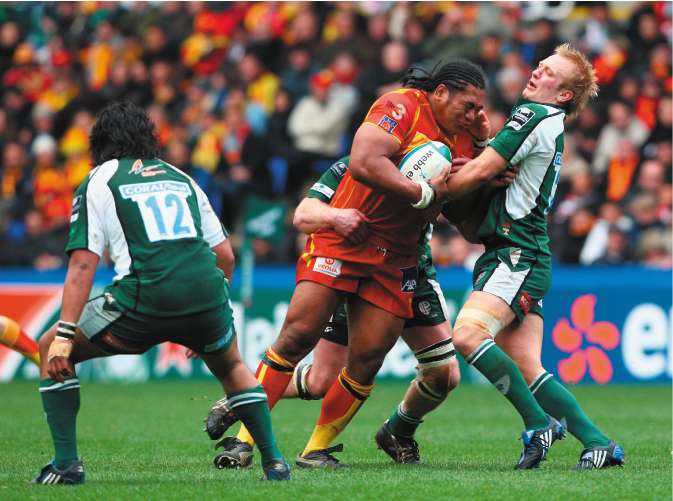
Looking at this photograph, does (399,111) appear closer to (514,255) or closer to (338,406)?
(514,255)

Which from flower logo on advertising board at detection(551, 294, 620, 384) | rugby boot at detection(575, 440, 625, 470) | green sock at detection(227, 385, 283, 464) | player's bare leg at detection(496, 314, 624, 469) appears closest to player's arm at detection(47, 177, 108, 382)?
green sock at detection(227, 385, 283, 464)

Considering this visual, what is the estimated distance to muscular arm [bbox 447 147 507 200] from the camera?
7.32m

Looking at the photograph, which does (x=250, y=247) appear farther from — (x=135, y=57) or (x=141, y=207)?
(x=141, y=207)

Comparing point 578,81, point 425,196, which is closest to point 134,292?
point 425,196

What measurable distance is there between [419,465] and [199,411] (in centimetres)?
460

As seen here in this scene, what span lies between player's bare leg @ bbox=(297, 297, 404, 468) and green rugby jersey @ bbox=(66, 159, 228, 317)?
4.10ft

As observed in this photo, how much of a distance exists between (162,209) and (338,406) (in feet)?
6.37

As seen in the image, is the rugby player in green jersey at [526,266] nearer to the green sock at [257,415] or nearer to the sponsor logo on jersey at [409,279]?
the sponsor logo on jersey at [409,279]

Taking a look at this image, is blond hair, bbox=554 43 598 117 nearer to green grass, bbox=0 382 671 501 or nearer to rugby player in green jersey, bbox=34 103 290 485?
green grass, bbox=0 382 671 501

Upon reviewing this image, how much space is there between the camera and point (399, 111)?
292 inches

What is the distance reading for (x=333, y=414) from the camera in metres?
7.85

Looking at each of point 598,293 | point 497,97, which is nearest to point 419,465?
point 598,293

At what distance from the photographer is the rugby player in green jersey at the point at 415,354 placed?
303 inches

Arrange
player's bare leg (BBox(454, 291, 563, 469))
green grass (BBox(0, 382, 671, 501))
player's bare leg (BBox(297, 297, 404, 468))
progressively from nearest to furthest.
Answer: green grass (BBox(0, 382, 671, 501))
player's bare leg (BBox(454, 291, 563, 469))
player's bare leg (BBox(297, 297, 404, 468))
